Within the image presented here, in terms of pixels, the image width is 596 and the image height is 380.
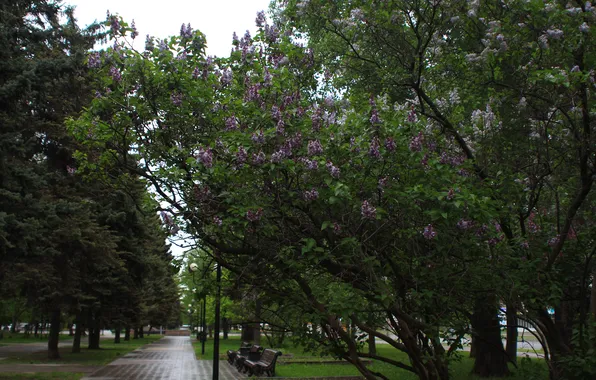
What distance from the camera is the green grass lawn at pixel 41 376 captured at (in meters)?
15.6

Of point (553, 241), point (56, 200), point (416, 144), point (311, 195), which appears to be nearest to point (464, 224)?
point (416, 144)

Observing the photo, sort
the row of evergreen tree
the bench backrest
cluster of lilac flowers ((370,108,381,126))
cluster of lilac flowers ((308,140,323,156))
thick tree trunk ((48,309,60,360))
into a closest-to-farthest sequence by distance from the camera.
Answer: cluster of lilac flowers ((308,140,323,156))
cluster of lilac flowers ((370,108,381,126))
the row of evergreen tree
the bench backrest
thick tree trunk ((48,309,60,360))

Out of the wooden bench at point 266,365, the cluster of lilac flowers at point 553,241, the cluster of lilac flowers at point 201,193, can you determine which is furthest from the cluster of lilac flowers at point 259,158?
the wooden bench at point 266,365

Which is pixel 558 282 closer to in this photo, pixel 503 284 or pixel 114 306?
pixel 503 284

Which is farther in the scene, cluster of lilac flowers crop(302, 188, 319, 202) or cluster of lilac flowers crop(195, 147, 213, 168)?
cluster of lilac flowers crop(195, 147, 213, 168)

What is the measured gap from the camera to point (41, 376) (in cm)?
1617

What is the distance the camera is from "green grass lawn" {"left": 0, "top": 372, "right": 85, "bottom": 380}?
15615mm

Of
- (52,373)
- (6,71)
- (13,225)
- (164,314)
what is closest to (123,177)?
(13,225)

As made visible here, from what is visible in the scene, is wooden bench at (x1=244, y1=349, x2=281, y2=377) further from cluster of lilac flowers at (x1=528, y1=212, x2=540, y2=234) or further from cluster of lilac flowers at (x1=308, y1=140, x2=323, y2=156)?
cluster of lilac flowers at (x1=308, y1=140, x2=323, y2=156)

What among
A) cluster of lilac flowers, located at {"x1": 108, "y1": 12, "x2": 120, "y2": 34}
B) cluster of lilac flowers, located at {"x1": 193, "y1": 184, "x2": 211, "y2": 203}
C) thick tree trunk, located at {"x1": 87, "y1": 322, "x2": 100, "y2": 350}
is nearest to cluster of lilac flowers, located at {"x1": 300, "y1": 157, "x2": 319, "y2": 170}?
cluster of lilac flowers, located at {"x1": 193, "y1": 184, "x2": 211, "y2": 203}

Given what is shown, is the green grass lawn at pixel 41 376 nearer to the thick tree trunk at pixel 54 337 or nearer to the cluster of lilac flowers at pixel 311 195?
the thick tree trunk at pixel 54 337

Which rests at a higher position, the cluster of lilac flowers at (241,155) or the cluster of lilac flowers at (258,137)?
the cluster of lilac flowers at (258,137)

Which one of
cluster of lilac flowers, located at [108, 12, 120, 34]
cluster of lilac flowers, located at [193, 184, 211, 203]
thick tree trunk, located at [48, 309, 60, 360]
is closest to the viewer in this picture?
cluster of lilac flowers, located at [193, 184, 211, 203]

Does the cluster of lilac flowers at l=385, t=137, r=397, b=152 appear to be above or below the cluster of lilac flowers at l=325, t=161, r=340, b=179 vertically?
above
